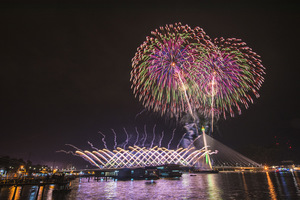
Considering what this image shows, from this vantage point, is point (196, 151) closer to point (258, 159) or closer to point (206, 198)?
point (258, 159)

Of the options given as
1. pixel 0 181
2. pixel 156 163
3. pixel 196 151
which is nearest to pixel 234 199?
pixel 0 181

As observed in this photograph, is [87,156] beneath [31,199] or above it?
above

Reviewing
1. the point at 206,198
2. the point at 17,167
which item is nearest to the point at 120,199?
the point at 206,198

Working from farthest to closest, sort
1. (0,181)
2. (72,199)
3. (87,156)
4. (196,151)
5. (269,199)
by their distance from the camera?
(196,151) < (87,156) < (0,181) < (72,199) < (269,199)

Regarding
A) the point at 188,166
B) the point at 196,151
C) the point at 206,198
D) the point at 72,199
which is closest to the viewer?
the point at 206,198

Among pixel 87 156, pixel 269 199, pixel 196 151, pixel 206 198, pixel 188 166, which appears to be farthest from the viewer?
pixel 188 166

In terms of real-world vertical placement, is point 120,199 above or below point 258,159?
below

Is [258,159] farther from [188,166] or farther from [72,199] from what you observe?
[72,199]

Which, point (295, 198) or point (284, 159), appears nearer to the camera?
point (295, 198)

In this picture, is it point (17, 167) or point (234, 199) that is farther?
point (17, 167)
